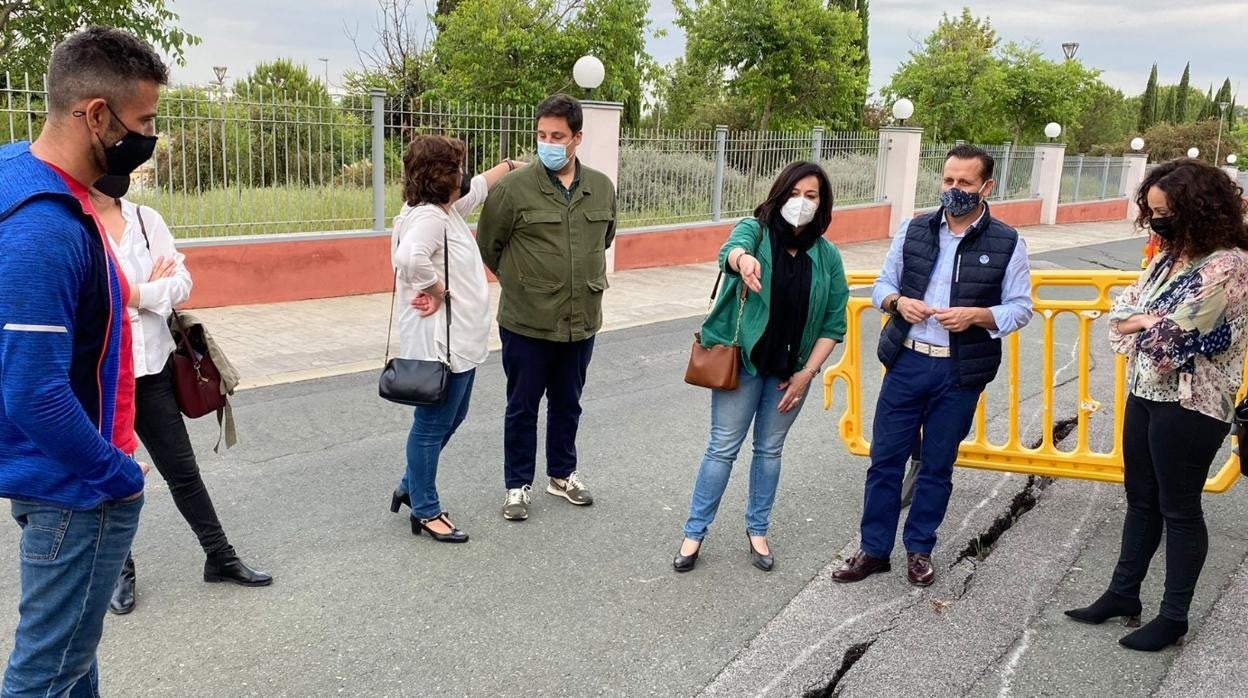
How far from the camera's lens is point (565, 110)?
4.22 meters

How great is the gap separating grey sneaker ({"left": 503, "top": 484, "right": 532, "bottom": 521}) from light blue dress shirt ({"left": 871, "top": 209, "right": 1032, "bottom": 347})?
185cm

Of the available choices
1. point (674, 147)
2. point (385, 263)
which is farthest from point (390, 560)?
point (674, 147)

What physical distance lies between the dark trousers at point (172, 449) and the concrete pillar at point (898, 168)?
1674 centimetres

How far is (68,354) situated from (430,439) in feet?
7.33

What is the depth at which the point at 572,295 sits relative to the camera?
4371 millimetres

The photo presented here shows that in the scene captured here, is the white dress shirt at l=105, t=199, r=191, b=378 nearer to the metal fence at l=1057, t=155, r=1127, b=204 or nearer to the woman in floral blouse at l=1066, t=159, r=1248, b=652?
the woman in floral blouse at l=1066, t=159, r=1248, b=652

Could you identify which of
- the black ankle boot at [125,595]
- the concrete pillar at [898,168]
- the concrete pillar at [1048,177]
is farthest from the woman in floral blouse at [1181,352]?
the concrete pillar at [1048,177]

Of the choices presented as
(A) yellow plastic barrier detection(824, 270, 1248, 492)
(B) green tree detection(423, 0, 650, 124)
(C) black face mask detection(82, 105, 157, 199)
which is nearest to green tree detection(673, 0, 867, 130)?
(B) green tree detection(423, 0, 650, 124)

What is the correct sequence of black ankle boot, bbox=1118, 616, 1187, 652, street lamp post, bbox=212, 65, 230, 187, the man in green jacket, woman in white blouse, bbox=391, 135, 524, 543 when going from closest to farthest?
black ankle boot, bbox=1118, 616, 1187, 652
woman in white blouse, bbox=391, 135, 524, 543
the man in green jacket
street lamp post, bbox=212, 65, 230, 187

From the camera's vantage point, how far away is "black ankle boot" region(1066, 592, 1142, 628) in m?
3.58

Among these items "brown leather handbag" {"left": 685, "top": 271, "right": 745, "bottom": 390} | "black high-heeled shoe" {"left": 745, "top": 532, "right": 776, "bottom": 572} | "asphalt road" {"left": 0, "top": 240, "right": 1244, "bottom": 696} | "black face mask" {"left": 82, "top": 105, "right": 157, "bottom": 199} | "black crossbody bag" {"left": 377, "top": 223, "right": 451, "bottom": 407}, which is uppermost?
"black face mask" {"left": 82, "top": 105, "right": 157, "bottom": 199}

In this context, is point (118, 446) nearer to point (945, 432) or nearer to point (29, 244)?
point (29, 244)

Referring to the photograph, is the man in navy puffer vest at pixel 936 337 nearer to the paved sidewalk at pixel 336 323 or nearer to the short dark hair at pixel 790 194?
the short dark hair at pixel 790 194

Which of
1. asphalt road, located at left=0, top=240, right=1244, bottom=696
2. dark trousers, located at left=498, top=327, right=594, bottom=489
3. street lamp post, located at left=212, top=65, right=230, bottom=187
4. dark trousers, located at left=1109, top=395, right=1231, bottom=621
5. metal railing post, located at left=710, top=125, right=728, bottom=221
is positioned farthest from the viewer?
metal railing post, located at left=710, top=125, right=728, bottom=221
